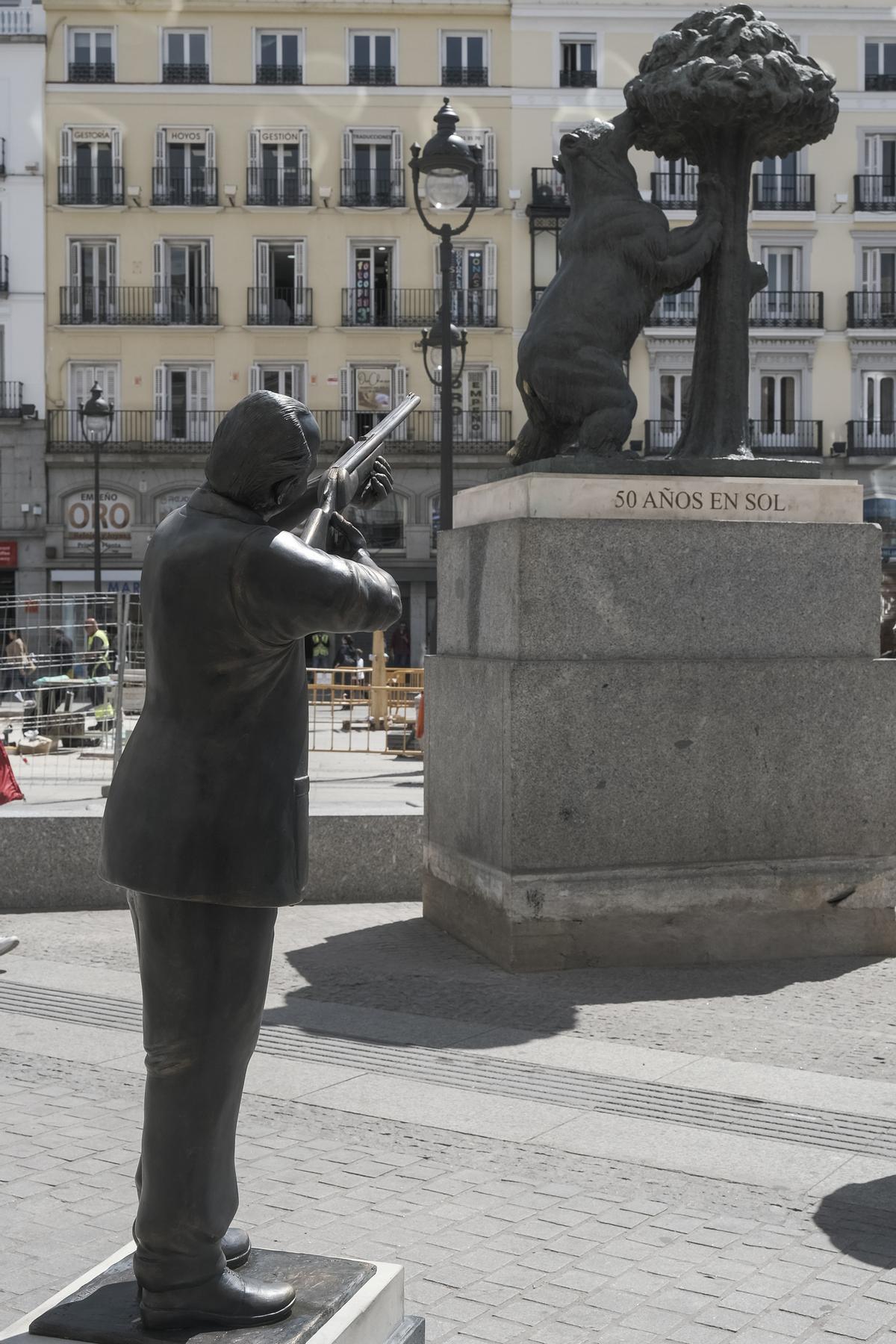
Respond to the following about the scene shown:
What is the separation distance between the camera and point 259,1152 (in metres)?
5.16

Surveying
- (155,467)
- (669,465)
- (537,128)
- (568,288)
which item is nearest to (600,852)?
(669,465)

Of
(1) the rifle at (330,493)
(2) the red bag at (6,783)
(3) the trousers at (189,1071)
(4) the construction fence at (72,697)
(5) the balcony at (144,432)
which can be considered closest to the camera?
(3) the trousers at (189,1071)

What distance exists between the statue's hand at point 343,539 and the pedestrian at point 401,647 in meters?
38.8

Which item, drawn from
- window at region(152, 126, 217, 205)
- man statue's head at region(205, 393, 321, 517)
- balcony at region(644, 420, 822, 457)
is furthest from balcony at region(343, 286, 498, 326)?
man statue's head at region(205, 393, 321, 517)

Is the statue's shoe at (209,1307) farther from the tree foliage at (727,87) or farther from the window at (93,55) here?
the window at (93,55)

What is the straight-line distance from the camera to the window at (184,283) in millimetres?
43812

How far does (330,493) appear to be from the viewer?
11.8 feet

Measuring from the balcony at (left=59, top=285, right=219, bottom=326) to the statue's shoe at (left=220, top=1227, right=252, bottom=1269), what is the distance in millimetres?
41788

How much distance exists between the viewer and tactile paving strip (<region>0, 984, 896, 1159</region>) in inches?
212

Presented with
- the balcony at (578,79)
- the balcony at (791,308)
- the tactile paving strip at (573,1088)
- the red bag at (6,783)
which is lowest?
the tactile paving strip at (573,1088)

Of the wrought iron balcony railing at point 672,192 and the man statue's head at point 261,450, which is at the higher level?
the wrought iron balcony railing at point 672,192

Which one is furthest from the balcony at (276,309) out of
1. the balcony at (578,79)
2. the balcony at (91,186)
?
the balcony at (578,79)

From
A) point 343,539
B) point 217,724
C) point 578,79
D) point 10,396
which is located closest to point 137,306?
point 10,396

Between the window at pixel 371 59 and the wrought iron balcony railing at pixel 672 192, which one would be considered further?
the window at pixel 371 59
